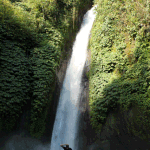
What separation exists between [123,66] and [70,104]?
4064 millimetres

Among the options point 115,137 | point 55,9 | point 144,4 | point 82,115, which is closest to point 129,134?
point 115,137

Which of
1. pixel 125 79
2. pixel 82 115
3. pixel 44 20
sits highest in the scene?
pixel 44 20

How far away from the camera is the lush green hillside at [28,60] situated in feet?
19.5

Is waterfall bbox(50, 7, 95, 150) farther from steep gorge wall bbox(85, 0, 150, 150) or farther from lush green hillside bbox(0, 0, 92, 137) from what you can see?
lush green hillside bbox(0, 0, 92, 137)

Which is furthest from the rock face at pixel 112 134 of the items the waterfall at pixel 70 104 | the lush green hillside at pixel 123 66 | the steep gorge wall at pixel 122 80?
the waterfall at pixel 70 104

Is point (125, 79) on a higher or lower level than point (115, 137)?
higher

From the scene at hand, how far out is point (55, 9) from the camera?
35.8ft

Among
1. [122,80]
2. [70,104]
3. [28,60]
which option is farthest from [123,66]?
[28,60]

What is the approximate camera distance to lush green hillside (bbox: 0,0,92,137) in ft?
19.5

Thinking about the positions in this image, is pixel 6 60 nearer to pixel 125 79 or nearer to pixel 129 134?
pixel 125 79

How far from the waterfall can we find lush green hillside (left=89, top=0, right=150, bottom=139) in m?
1.68

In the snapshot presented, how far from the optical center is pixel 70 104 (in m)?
8.77

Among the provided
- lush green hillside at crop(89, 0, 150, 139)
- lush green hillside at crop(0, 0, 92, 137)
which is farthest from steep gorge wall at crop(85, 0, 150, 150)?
lush green hillside at crop(0, 0, 92, 137)

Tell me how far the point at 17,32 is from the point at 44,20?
300 cm
